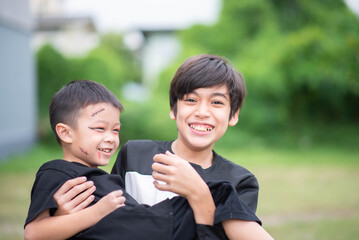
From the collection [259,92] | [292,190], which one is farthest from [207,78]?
[259,92]

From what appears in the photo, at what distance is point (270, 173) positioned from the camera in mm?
7457

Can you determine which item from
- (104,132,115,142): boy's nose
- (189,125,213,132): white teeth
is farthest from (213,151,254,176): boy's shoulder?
(104,132,115,142): boy's nose

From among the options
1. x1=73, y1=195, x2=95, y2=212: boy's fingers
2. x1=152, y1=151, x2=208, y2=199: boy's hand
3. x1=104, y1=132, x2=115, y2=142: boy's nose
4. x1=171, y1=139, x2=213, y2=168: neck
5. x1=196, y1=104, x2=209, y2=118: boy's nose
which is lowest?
x1=73, y1=195, x2=95, y2=212: boy's fingers

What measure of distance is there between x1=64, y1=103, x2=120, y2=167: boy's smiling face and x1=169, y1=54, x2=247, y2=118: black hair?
381 mm

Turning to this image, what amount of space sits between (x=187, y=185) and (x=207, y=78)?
586 millimetres

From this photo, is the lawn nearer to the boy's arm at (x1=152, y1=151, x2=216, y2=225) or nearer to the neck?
the neck

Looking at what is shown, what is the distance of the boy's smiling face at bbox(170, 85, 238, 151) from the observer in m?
1.81

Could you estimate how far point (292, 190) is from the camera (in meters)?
6.38

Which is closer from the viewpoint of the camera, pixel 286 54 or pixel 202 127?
pixel 202 127

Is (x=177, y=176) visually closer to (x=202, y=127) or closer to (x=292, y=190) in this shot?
(x=202, y=127)

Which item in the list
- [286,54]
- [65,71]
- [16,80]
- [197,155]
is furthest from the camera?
[65,71]

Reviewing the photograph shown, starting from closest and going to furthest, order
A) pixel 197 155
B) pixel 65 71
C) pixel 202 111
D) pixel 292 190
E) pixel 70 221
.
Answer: pixel 70 221 < pixel 202 111 < pixel 197 155 < pixel 292 190 < pixel 65 71

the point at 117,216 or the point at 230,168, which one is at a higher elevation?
the point at 230,168

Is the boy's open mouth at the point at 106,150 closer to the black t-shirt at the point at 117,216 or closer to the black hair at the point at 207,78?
the black t-shirt at the point at 117,216
